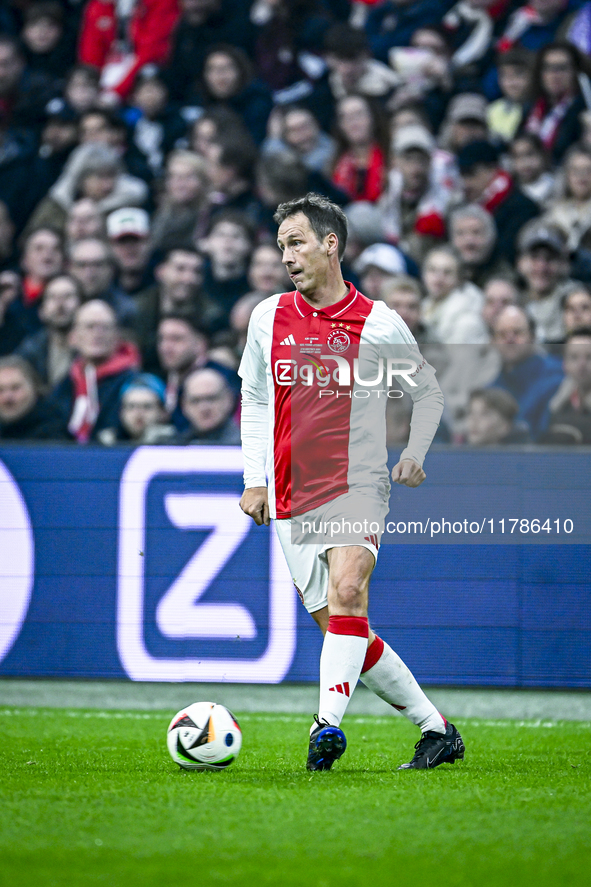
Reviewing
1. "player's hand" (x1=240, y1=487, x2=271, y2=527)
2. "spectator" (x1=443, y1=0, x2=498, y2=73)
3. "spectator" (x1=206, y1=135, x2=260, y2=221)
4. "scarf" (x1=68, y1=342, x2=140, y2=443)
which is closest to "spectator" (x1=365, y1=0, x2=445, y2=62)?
"spectator" (x1=443, y1=0, x2=498, y2=73)

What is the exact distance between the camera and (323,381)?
160 inches

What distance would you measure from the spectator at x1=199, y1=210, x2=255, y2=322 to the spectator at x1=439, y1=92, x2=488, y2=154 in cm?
185

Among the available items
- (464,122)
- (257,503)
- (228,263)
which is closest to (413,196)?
(464,122)

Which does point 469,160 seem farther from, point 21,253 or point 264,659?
point 264,659

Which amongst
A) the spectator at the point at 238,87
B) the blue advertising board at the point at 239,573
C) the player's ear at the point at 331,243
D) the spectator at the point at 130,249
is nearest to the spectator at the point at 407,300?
the blue advertising board at the point at 239,573

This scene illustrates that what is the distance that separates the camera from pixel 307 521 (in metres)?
3.94

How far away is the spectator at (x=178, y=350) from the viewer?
8.72 metres

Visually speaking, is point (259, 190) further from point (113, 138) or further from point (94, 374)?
point (94, 374)

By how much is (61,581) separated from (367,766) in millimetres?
3028

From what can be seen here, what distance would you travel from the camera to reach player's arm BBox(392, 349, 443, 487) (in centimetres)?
389

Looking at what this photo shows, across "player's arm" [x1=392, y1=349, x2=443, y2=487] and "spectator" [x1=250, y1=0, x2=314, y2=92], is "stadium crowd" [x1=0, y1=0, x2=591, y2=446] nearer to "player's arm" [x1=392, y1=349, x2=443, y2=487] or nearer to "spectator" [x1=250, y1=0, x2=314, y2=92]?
"spectator" [x1=250, y1=0, x2=314, y2=92]

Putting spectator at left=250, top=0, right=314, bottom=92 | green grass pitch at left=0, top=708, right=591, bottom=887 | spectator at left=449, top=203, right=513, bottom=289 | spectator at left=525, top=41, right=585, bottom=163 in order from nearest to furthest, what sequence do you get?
green grass pitch at left=0, top=708, right=591, bottom=887 → spectator at left=449, top=203, right=513, bottom=289 → spectator at left=525, top=41, right=585, bottom=163 → spectator at left=250, top=0, right=314, bottom=92

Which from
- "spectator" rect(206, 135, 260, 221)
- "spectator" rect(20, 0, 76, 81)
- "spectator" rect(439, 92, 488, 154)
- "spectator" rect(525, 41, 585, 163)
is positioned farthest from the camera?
"spectator" rect(20, 0, 76, 81)

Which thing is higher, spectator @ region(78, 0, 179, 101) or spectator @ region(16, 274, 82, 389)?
spectator @ region(78, 0, 179, 101)
